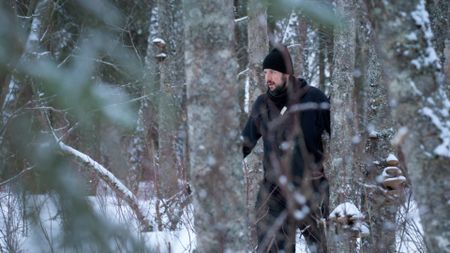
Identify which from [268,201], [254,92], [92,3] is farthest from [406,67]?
[254,92]

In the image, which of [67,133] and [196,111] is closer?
[67,133]

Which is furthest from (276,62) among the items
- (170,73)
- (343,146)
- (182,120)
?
(170,73)

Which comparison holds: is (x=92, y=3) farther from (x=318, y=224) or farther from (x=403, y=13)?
(x=318, y=224)

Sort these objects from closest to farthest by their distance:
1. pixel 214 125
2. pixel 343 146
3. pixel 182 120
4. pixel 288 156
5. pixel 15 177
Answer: pixel 15 177, pixel 182 120, pixel 214 125, pixel 288 156, pixel 343 146

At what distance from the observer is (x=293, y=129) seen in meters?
4.73

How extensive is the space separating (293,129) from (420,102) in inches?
97.9

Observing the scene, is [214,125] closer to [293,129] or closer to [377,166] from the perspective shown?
[377,166]

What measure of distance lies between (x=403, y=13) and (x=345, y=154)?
3.20 m

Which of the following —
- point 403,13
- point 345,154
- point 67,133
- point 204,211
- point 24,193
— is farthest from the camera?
point 345,154

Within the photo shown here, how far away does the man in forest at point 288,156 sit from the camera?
15.0 ft

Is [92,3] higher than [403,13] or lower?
lower

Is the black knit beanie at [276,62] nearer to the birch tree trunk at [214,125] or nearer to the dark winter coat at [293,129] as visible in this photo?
the dark winter coat at [293,129]

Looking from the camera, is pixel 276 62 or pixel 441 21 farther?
pixel 276 62

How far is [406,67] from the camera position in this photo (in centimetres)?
226
